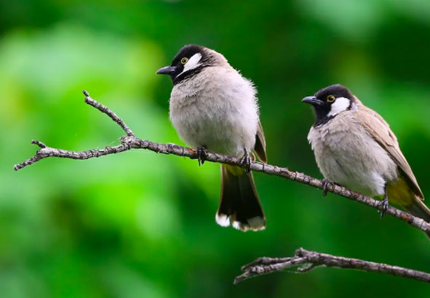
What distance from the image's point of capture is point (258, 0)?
7.48m

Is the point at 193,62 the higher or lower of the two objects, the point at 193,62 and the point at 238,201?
the higher

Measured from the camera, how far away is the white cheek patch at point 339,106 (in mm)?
4754

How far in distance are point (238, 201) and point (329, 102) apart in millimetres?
831

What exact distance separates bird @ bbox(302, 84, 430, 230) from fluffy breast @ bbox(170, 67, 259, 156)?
43 centimetres

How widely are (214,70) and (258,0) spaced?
3.04 m

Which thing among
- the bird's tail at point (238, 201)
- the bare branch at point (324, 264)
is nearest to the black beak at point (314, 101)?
the bird's tail at point (238, 201)

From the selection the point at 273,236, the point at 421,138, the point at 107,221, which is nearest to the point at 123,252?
the point at 107,221

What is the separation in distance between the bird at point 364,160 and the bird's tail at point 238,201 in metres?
0.54

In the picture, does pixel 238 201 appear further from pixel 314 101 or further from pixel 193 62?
pixel 193 62

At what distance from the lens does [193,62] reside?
4887mm

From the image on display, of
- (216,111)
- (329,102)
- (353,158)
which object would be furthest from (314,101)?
(216,111)

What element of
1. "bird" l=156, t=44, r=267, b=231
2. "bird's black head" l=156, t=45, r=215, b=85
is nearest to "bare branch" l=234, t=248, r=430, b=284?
"bird" l=156, t=44, r=267, b=231

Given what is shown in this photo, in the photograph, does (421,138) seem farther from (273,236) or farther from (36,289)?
(36,289)

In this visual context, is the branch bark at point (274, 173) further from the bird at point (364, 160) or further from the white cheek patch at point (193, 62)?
the white cheek patch at point (193, 62)
